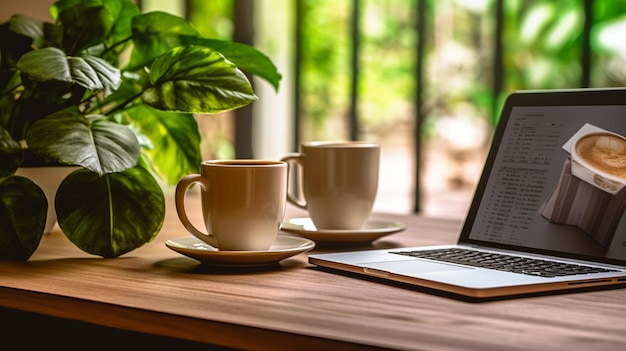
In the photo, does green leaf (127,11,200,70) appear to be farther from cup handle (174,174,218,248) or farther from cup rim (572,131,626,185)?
cup rim (572,131,626,185)

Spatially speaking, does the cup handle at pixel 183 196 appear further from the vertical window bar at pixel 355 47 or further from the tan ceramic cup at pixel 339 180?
the vertical window bar at pixel 355 47

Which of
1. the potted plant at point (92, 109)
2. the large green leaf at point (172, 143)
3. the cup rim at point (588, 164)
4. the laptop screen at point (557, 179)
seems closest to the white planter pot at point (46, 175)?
the potted plant at point (92, 109)

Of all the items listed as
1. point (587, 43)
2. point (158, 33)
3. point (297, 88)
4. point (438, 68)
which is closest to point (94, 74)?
point (158, 33)

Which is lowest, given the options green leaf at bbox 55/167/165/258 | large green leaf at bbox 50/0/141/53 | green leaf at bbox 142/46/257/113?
green leaf at bbox 55/167/165/258

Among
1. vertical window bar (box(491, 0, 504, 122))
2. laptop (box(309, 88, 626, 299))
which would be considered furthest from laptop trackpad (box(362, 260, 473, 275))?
vertical window bar (box(491, 0, 504, 122))

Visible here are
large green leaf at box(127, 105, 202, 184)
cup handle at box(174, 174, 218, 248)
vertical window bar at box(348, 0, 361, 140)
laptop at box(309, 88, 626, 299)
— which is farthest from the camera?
vertical window bar at box(348, 0, 361, 140)

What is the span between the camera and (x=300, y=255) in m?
0.94

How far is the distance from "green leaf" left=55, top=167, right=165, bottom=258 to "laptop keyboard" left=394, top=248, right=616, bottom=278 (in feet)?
0.96

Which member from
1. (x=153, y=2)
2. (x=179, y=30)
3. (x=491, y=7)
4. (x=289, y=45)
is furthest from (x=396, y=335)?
(x=491, y=7)

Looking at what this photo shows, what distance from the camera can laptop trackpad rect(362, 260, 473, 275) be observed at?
0.77 metres

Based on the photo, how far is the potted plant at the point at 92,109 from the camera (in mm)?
833

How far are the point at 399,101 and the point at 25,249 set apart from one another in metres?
3.94

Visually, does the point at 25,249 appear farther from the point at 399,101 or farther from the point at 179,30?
the point at 399,101

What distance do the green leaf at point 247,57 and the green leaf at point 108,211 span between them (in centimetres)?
24
